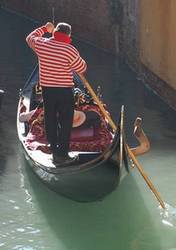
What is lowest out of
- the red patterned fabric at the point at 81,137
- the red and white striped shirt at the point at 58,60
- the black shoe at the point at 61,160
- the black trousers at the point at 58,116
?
the red patterned fabric at the point at 81,137

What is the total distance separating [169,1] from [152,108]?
1.05 metres

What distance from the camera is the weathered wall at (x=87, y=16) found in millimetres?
8867

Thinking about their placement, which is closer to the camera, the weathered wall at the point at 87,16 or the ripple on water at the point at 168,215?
the ripple on water at the point at 168,215

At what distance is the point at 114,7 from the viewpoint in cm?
874

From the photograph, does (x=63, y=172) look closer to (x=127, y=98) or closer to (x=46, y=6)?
(x=127, y=98)

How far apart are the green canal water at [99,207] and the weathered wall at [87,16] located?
2.54 metres

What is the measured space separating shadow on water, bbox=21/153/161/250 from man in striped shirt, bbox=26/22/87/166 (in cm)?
32

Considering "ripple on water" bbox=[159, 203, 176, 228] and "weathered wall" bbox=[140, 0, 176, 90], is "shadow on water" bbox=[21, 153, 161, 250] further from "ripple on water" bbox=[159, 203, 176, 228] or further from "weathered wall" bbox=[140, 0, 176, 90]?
"weathered wall" bbox=[140, 0, 176, 90]

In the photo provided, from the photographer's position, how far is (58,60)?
13.5 ft

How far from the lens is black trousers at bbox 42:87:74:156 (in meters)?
4.19

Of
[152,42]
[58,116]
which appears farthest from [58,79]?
[152,42]

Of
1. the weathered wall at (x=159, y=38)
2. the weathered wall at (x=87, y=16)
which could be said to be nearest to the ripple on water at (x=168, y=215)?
the weathered wall at (x=159, y=38)

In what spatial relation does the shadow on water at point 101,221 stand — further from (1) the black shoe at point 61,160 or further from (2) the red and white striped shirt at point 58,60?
(2) the red and white striped shirt at point 58,60

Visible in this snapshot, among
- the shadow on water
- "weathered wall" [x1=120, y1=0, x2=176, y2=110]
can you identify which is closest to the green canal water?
the shadow on water
